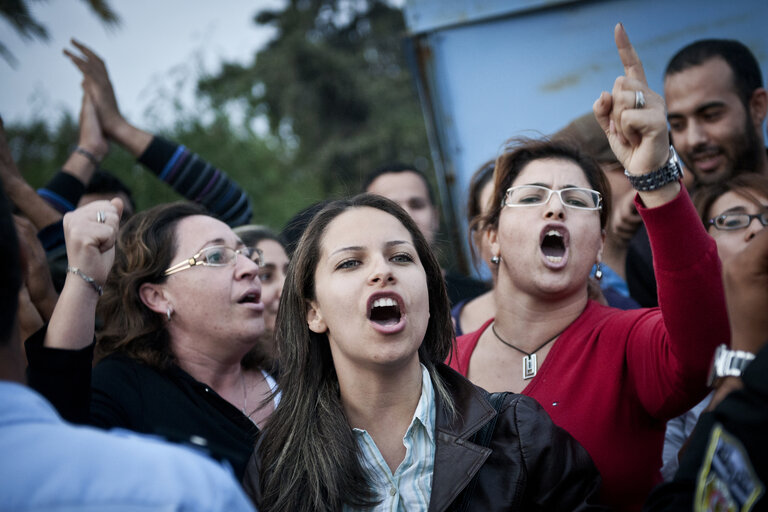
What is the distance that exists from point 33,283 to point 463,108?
3349 mm

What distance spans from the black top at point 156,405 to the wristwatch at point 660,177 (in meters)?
1.60

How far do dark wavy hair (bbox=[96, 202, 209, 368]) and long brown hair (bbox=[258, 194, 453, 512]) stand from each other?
2.89 ft

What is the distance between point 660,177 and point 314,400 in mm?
1394

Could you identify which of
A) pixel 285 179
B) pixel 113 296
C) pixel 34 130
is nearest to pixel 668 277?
pixel 113 296

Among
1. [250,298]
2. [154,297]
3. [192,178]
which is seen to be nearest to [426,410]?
[250,298]

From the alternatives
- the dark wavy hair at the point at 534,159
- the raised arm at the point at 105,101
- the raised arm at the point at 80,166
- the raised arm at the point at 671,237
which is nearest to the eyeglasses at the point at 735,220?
the dark wavy hair at the point at 534,159

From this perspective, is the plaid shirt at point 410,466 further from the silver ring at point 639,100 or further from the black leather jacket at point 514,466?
the silver ring at point 639,100

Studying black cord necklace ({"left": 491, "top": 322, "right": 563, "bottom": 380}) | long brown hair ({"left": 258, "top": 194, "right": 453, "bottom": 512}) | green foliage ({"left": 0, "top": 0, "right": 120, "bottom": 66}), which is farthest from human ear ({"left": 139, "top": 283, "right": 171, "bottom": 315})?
green foliage ({"left": 0, "top": 0, "right": 120, "bottom": 66})

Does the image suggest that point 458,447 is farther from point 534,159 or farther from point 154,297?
point 154,297

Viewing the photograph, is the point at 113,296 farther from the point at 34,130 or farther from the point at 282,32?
the point at 282,32

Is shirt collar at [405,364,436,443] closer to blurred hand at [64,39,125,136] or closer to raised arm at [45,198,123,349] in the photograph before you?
raised arm at [45,198,123,349]

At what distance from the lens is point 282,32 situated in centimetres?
2167

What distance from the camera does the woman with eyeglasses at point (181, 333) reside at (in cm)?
290

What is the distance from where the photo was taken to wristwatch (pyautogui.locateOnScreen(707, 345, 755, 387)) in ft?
4.97
